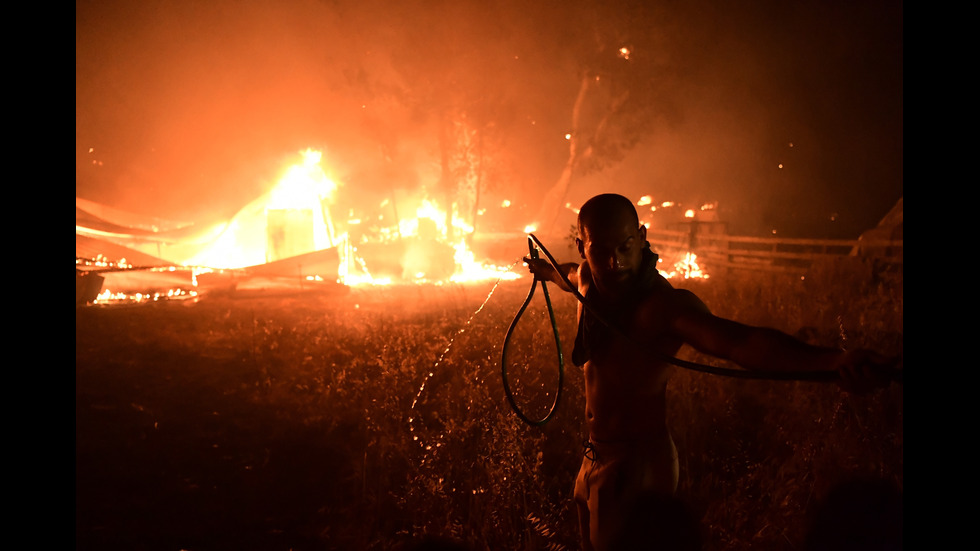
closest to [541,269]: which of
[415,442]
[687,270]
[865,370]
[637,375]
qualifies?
[637,375]

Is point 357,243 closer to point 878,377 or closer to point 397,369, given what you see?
point 397,369

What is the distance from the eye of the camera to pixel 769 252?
1736 centimetres

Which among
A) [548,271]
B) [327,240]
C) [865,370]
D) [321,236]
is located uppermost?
[321,236]

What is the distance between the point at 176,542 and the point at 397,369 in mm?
3261

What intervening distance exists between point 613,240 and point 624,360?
62 centimetres

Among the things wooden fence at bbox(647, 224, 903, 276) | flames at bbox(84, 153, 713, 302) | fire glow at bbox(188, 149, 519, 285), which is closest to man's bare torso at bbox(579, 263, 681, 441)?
wooden fence at bbox(647, 224, 903, 276)

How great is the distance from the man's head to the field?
805 mm

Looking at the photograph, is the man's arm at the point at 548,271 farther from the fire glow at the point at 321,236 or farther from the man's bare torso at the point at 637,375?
the fire glow at the point at 321,236

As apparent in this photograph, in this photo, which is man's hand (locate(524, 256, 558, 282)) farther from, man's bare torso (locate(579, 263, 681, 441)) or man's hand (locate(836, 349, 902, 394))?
man's hand (locate(836, 349, 902, 394))

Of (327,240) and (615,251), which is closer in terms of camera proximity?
(615,251)

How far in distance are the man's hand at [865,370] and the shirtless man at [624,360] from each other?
2.20ft

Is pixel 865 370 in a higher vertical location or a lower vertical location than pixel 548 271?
lower

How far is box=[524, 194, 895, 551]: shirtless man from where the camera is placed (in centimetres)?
254

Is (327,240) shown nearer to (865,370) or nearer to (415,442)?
(415,442)
